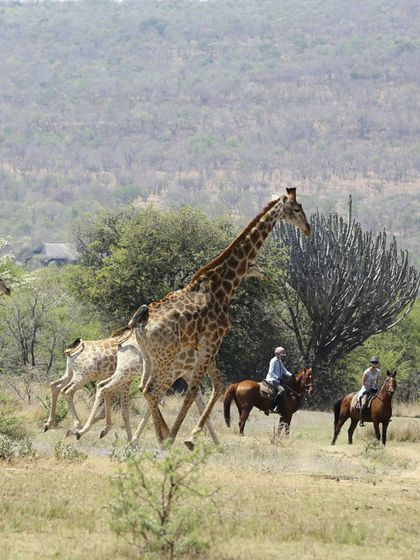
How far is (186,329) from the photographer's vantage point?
58.6 ft

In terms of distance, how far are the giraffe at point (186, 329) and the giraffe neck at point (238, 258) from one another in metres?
0.01

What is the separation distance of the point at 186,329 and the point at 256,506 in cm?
457

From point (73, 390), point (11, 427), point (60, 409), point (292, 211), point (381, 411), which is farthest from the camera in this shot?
point (60, 409)

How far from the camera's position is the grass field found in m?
11.9

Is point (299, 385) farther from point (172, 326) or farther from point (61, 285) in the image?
point (61, 285)

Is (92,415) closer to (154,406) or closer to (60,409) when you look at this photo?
(154,406)

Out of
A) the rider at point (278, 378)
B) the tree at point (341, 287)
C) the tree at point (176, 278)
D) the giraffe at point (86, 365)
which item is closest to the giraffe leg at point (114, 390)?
the giraffe at point (86, 365)

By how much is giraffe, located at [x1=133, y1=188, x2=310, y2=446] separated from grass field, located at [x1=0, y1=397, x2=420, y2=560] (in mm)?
1061

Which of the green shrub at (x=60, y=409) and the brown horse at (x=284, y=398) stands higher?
the brown horse at (x=284, y=398)

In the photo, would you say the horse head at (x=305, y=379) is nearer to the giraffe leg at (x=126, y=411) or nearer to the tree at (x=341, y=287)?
the giraffe leg at (x=126, y=411)

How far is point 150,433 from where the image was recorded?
22.2 meters

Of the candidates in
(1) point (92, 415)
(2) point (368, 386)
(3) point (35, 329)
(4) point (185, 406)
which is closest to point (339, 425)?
(2) point (368, 386)

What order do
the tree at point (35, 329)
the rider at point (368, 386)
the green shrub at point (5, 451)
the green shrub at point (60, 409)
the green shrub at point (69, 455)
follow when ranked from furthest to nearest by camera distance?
the tree at point (35, 329)
the rider at point (368, 386)
the green shrub at point (60, 409)
the green shrub at point (69, 455)
the green shrub at point (5, 451)

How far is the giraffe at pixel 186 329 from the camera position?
17812mm
